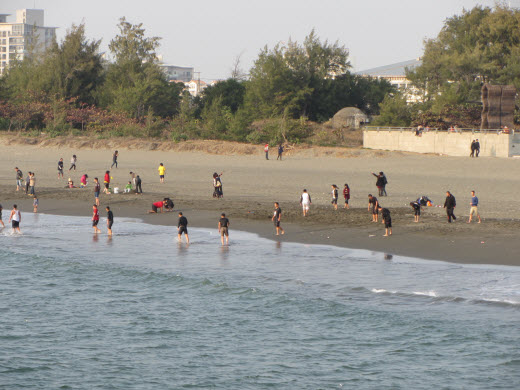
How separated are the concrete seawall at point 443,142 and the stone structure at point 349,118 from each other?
7.81 metres

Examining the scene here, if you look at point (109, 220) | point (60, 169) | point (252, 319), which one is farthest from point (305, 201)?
point (60, 169)

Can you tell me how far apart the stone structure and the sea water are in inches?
1675

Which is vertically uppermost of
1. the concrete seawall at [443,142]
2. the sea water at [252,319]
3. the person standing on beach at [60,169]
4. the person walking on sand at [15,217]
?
the concrete seawall at [443,142]

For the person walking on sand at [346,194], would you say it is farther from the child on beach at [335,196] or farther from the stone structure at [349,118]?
the stone structure at [349,118]

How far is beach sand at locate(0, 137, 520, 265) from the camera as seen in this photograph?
27062 millimetres

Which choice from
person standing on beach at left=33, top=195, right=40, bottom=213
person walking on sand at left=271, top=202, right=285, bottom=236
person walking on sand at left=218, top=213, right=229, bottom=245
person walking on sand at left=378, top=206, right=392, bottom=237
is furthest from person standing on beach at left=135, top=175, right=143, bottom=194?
person walking on sand at left=378, top=206, right=392, bottom=237

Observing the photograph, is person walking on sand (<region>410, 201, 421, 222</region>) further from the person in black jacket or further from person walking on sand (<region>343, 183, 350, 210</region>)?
person walking on sand (<region>343, 183, 350, 210</region>)

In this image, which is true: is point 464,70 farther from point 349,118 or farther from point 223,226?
point 223,226

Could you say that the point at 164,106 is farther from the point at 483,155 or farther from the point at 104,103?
the point at 483,155

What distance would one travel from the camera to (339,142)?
61750 millimetres

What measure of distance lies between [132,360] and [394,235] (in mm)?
13429

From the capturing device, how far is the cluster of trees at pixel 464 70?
63.5 m

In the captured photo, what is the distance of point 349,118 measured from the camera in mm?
69125

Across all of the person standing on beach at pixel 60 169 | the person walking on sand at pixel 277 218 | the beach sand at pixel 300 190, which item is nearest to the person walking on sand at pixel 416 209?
the beach sand at pixel 300 190
